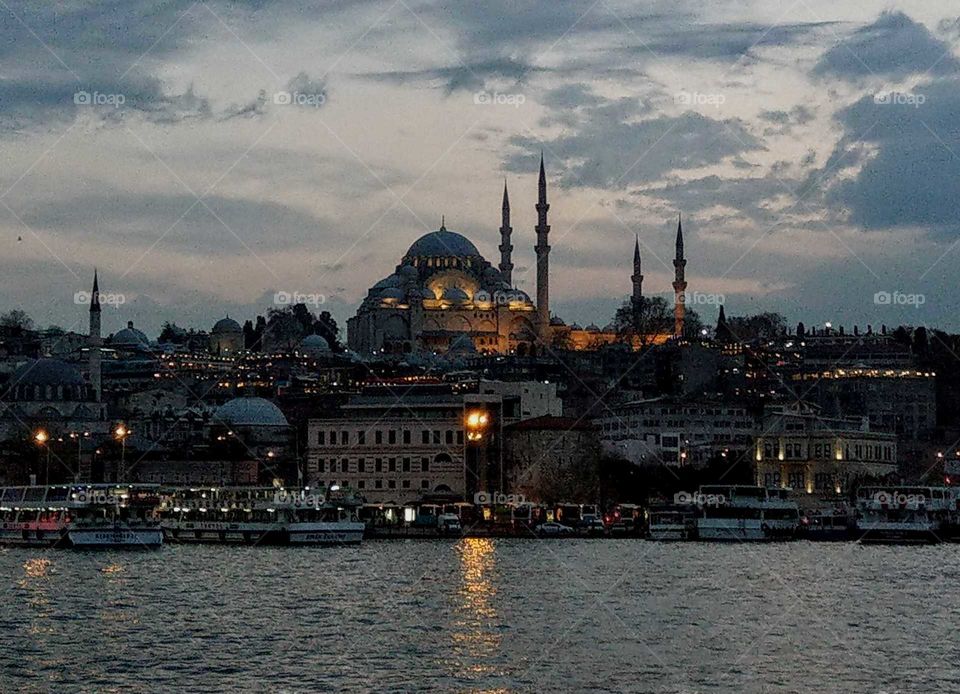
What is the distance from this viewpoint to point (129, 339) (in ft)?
513

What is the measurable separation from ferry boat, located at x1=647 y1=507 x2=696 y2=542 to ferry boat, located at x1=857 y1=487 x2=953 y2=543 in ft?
16.8

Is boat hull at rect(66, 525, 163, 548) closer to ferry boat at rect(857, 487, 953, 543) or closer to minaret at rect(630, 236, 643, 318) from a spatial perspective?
ferry boat at rect(857, 487, 953, 543)

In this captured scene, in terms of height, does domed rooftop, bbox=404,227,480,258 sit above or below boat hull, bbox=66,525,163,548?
above

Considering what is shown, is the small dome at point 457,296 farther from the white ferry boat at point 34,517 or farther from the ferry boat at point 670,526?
the white ferry boat at point 34,517

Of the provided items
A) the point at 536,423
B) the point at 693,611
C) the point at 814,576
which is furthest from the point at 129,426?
the point at 693,611

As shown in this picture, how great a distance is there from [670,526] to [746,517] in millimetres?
2307

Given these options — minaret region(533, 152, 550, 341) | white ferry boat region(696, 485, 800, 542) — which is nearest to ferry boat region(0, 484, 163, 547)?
white ferry boat region(696, 485, 800, 542)

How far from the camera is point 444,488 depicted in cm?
7312

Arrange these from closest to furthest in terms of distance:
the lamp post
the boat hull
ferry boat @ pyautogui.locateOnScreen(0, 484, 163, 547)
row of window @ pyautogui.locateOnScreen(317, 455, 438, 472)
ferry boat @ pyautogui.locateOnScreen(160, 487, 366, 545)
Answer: the boat hull → ferry boat @ pyautogui.locateOnScreen(0, 484, 163, 547) → ferry boat @ pyautogui.locateOnScreen(160, 487, 366, 545) → row of window @ pyautogui.locateOnScreen(317, 455, 438, 472) → the lamp post

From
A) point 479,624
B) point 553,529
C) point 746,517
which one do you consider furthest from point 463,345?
point 479,624

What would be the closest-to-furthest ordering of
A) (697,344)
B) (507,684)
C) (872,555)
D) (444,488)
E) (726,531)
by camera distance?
(507,684) < (872,555) < (726,531) < (444,488) < (697,344)

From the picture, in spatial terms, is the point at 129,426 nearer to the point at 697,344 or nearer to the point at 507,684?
the point at 697,344

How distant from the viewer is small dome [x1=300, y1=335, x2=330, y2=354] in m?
146

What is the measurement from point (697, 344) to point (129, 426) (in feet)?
132
